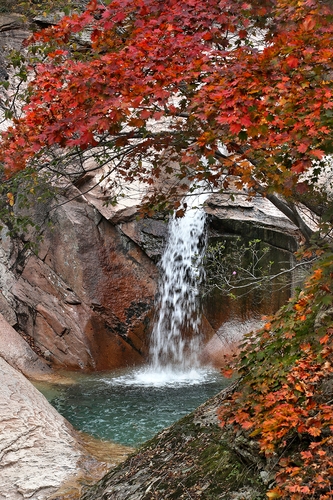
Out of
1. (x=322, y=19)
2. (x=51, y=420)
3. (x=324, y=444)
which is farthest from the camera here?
(x=51, y=420)

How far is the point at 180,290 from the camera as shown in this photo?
11.3m

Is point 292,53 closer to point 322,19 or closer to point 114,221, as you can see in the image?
point 322,19

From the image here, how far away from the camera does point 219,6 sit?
12.0ft

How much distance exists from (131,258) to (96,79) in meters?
7.89

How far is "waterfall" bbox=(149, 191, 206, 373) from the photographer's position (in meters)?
11.2

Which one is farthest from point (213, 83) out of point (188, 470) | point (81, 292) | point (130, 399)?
point (81, 292)

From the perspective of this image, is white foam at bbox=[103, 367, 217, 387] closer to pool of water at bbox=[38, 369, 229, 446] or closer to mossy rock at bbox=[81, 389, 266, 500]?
pool of water at bbox=[38, 369, 229, 446]

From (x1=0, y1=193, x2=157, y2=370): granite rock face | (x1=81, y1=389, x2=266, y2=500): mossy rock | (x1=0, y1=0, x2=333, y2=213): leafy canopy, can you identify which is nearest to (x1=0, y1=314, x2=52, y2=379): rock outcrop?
(x1=0, y1=193, x2=157, y2=370): granite rock face

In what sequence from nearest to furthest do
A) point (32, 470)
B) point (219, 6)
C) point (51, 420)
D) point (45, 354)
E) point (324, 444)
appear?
point (324, 444)
point (219, 6)
point (32, 470)
point (51, 420)
point (45, 354)

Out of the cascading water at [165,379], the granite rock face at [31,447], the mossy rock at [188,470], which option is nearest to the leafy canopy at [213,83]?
the mossy rock at [188,470]

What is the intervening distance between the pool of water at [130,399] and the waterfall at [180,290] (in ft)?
2.87

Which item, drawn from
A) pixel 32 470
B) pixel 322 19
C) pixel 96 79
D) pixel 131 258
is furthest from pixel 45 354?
pixel 322 19

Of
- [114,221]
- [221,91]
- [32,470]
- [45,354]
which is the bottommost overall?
[32,470]

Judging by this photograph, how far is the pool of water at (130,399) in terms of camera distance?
7.14 meters
